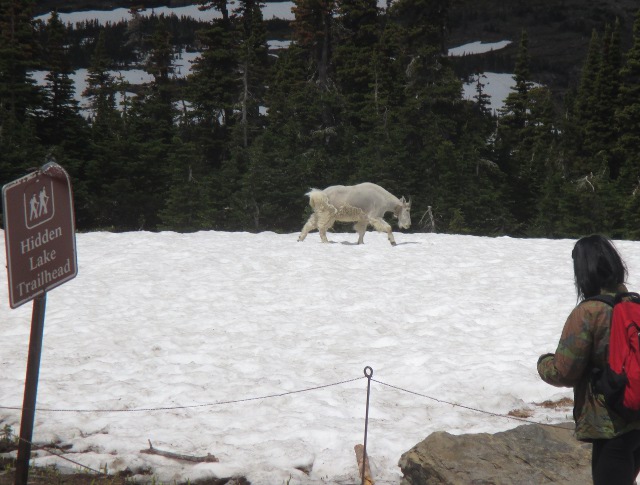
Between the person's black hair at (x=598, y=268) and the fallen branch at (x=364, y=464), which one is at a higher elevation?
the person's black hair at (x=598, y=268)

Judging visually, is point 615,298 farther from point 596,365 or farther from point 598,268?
point 596,365

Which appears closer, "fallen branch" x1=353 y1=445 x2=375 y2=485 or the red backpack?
the red backpack

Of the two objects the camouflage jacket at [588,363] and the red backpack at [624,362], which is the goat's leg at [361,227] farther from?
the red backpack at [624,362]

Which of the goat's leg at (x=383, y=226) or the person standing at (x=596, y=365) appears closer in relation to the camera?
the person standing at (x=596, y=365)

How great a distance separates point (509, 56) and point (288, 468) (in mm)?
82789

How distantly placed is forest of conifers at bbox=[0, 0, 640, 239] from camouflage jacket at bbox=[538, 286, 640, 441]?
33.8 meters

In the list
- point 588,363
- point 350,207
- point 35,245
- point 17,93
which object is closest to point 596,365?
point 588,363

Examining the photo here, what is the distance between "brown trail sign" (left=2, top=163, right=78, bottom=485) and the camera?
488 cm

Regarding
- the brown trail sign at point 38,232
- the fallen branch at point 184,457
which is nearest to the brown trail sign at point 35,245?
the brown trail sign at point 38,232

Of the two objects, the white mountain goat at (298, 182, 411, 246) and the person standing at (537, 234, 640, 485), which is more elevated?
the person standing at (537, 234, 640, 485)

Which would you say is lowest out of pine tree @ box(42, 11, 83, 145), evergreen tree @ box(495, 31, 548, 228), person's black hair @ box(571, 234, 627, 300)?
evergreen tree @ box(495, 31, 548, 228)

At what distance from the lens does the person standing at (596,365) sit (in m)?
3.82

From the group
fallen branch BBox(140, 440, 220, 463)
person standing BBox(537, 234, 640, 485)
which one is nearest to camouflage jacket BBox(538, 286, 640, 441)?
person standing BBox(537, 234, 640, 485)

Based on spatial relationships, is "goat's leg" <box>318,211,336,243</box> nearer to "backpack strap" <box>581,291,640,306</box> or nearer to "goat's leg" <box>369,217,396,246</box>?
"goat's leg" <box>369,217,396,246</box>
